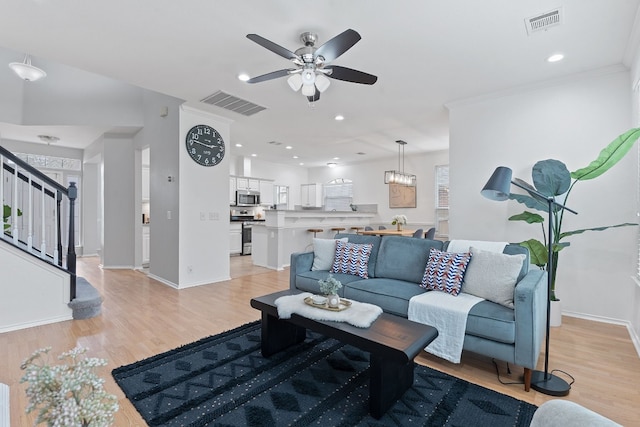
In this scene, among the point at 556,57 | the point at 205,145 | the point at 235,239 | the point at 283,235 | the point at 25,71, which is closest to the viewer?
the point at 556,57

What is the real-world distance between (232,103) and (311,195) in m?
6.34

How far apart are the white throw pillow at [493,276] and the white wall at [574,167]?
159 cm

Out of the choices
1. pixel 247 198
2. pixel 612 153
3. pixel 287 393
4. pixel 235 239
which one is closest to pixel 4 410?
pixel 287 393

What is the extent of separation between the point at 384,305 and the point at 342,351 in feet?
1.77

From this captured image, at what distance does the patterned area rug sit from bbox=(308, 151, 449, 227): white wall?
248 inches

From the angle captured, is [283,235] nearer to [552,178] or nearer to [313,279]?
[313,279]

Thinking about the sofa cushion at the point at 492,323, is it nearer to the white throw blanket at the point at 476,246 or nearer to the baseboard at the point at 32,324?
the white throw blanket at the point at 476,246

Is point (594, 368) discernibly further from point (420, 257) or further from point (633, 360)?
point (420, 257)

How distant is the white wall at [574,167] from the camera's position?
3.33 metres

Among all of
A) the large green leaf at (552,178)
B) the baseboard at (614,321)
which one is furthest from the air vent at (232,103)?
the baseboard at (614,321)

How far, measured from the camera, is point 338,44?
7.42ft

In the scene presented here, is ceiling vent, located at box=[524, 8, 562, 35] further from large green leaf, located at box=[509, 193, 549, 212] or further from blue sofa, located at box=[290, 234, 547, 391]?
blue sofa, located at box=[290, 234, 547, 391]

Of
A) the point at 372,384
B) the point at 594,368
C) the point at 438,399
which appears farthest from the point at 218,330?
the point at 594,368

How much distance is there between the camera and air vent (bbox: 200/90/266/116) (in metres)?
4.26
